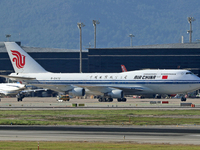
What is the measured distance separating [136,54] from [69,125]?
11642 centimetres

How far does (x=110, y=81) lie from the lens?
8400 centimetres

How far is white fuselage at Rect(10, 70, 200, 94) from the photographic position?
80.6m

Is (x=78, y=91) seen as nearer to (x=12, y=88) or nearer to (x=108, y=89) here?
(x=108, y=89)

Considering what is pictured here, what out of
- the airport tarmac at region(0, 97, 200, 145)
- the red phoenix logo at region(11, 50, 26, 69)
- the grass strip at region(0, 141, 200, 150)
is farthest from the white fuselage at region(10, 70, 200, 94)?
the grass strip at region(0, 141, 200, 150)

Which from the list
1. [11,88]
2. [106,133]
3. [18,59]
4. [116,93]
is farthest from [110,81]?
[106,133]

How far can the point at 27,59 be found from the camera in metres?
90.8

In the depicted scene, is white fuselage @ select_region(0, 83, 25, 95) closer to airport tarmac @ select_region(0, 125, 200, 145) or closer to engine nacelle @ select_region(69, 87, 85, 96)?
engine nacelle @ select_region(69, 87, 85, 96)

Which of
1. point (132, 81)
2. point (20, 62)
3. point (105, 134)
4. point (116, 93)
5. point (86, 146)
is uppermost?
point (20, 62)

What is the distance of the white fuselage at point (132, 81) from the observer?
3172 inches

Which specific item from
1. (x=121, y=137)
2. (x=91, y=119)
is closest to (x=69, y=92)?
(x=91, y=119)

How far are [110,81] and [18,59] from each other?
2155 cm

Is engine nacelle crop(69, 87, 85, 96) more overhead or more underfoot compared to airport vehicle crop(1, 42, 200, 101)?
more underfoot

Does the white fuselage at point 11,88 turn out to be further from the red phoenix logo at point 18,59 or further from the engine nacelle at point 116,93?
the engine nacelle at point 116,93

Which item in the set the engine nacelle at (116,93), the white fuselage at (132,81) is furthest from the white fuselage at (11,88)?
the engine nacelle at (116,93)
